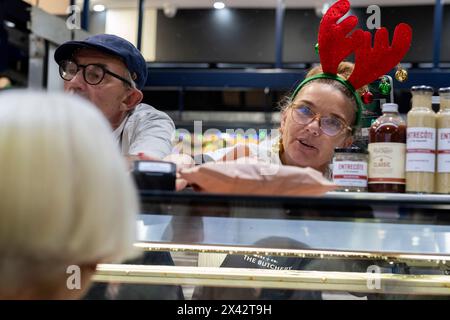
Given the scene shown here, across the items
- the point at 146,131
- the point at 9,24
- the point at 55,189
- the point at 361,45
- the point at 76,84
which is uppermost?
the point at 9,24

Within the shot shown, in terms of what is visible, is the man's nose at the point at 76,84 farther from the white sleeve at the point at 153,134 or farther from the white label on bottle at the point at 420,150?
the white label on bottle at the point at 420,150

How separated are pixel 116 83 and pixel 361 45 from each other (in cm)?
64

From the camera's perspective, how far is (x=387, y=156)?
1.32 meters

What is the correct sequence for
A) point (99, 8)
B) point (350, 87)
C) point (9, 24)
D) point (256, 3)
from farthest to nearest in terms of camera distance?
1. point (256, 3)
2. point (99, 8)
3. point (9, 24)
4. point (350, 87)

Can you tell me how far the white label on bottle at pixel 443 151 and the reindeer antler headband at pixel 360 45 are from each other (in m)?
0.35

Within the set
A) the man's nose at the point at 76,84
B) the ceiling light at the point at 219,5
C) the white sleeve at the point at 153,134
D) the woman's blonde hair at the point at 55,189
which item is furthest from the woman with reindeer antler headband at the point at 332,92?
the ceiling light at the point at 219,5

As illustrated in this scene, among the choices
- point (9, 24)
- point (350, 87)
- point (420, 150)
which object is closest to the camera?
point (420, 150)

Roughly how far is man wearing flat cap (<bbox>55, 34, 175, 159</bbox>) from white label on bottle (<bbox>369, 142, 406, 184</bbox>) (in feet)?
1.81

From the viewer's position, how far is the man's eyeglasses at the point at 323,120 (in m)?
1.74

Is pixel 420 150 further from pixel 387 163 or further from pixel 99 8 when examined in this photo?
pixel 99 8

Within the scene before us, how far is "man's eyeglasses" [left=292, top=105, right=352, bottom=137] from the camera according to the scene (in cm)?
174

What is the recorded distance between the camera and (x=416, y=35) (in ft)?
19.9

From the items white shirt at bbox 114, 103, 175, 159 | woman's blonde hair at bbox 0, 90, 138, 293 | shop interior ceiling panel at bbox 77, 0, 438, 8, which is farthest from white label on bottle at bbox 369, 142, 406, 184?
shop interior ceiling panel at bbox 77, 0, 438, 8

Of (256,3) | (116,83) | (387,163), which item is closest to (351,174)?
(387,163)
